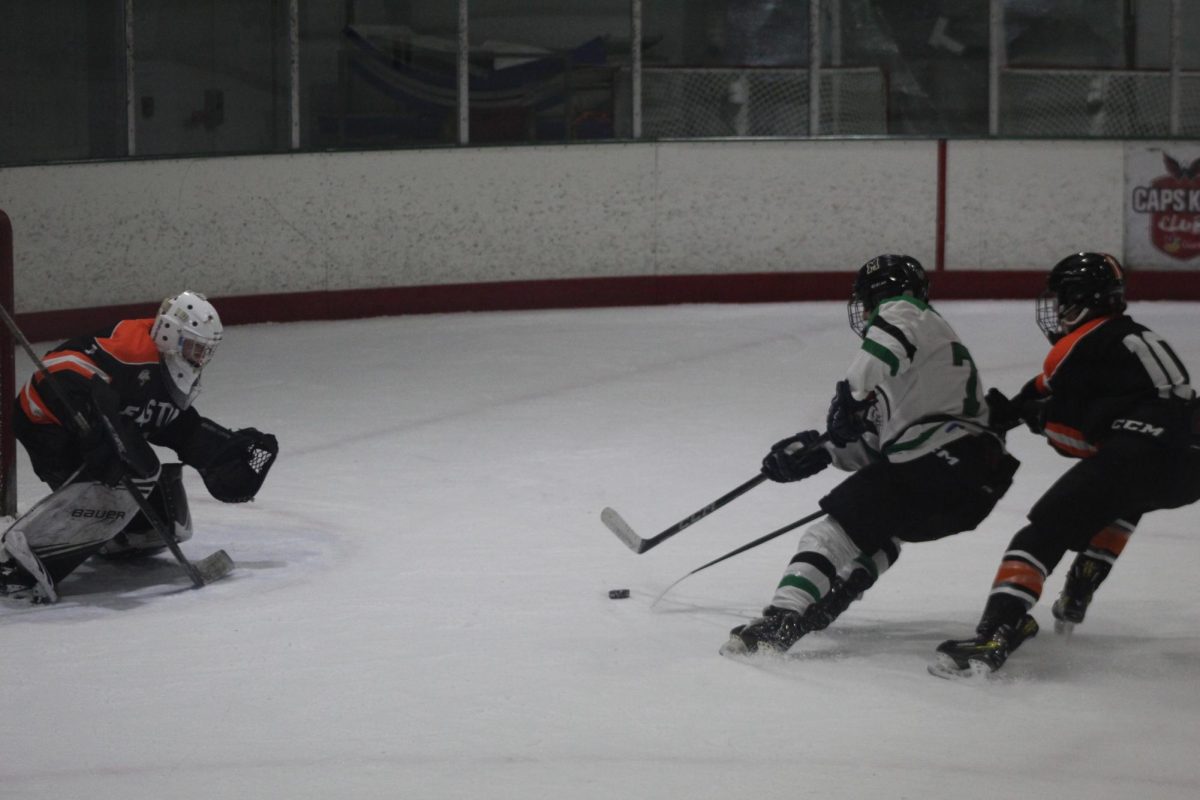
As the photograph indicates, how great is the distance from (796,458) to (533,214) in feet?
18.6

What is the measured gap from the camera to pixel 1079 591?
3795 mm

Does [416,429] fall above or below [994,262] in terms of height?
below

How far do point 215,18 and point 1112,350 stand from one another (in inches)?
237

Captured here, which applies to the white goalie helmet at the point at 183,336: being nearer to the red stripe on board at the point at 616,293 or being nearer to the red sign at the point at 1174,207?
the red stripe on board at the point at 616,293

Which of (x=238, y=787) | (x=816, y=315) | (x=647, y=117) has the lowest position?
(x=238, y=787)

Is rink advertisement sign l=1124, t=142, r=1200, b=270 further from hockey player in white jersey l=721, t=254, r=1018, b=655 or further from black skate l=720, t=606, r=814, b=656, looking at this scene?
black skate l=720, t=606, r=814, b=656

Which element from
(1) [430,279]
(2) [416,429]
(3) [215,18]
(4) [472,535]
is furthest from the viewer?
(1) [430,279]

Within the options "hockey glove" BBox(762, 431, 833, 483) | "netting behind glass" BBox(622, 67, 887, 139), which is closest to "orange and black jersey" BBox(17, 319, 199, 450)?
"hockey glove" BBox(762, 431, 833, 483)

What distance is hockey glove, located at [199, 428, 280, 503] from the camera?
14.4 feet

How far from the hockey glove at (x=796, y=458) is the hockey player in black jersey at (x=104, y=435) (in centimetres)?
143

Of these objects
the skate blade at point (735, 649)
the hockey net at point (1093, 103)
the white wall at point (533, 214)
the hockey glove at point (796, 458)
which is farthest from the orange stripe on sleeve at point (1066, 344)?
the hockey net at point (1093, 103)

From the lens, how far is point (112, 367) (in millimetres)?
4168

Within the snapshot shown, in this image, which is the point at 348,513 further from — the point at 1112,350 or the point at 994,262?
the point at 994,262

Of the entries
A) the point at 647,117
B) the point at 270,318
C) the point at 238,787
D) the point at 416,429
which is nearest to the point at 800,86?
the point at 647,117
